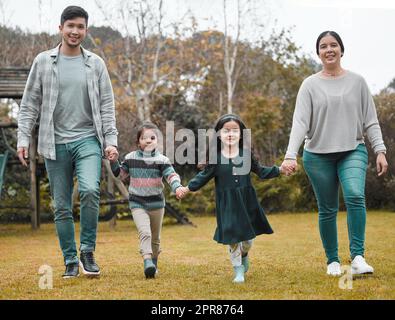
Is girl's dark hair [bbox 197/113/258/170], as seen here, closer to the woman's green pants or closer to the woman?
the woman

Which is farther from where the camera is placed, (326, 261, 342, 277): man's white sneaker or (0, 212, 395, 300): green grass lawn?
(326, 261, 342, 277): man's white sneaker

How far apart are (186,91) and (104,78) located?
55.3 feet

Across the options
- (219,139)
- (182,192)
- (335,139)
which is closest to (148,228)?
(182,192)

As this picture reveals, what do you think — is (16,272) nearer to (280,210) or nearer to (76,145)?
(76,145)

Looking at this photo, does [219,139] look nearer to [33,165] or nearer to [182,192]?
[182,192]

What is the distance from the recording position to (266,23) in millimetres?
24891

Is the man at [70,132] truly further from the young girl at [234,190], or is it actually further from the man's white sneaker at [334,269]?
the man's white sneaker at [334,269]

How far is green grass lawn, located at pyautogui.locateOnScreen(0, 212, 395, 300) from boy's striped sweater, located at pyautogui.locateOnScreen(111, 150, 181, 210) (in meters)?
0.63

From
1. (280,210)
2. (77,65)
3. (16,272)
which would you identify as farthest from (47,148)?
(280,210)

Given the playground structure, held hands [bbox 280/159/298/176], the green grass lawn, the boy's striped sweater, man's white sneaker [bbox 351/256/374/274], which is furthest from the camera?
the playground structure

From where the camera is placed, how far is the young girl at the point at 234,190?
540 centimetres

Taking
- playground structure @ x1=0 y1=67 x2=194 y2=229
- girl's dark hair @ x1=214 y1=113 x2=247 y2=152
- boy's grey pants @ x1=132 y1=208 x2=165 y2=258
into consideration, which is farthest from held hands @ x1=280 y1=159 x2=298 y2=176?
playground structure @ x1=0 y1=67 x2=194 y2=229

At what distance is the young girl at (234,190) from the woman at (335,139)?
348 millimetres

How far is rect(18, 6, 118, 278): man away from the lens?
556 centimetres
